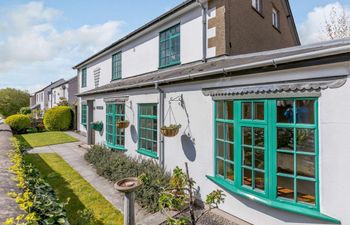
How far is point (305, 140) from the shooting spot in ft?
13.9

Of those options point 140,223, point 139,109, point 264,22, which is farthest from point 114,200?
point 264,22

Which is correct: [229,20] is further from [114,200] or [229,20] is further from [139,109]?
[114,200]

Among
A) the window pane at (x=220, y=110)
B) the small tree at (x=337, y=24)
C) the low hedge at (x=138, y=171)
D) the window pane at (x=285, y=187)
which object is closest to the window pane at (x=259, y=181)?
the window pane at (x=285, y=187)

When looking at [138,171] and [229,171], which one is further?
[138,171]

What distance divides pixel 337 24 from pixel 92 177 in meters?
24.4

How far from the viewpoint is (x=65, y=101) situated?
28.6 m

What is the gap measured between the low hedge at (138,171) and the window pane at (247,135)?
2.54 m

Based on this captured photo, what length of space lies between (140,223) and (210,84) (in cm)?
422

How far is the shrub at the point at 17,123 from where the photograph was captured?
882 inches

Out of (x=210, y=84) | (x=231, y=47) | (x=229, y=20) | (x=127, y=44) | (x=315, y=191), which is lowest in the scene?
(x=315, y=191)

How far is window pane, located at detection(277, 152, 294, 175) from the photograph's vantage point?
4.39 m

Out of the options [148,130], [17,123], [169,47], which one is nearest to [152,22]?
[169,47]

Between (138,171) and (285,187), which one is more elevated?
(285,187)

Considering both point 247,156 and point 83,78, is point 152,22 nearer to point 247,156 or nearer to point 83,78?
point 247,156
